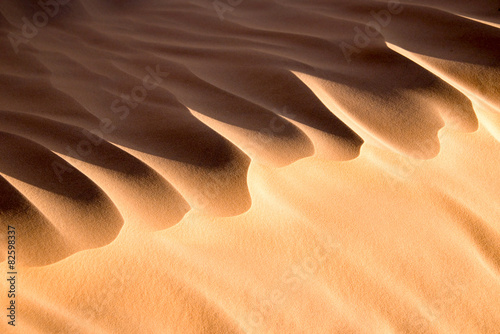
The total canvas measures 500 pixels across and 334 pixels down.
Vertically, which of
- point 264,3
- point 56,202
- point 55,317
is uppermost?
point 264,3

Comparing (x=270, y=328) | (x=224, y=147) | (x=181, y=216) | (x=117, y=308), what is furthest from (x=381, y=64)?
(x=117, y=308)

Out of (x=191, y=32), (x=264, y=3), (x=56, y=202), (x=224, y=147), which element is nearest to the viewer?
(x=56, y=202)

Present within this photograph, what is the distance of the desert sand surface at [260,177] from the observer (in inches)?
48.3

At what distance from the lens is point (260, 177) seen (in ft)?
5.20

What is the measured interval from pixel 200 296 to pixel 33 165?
694 millimetres

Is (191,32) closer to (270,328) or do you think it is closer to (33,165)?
(33,165)

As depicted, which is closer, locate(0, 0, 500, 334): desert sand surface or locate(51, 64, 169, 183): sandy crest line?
locate(0, 0, 500, 334): desert sand surface

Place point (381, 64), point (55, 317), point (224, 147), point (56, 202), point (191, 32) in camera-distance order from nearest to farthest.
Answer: point (55, 317) → point (56, 202) → point (224, 147) → point (381, 64) → point (191, 32)

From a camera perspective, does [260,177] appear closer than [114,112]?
Yes

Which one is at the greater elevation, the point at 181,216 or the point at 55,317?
the point at 181,216

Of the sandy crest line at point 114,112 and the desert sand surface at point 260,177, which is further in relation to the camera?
the sandy crest line at point 114,112

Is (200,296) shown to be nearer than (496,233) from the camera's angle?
Yes

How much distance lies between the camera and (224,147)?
169cm

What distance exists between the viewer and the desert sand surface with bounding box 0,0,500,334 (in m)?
1.23
